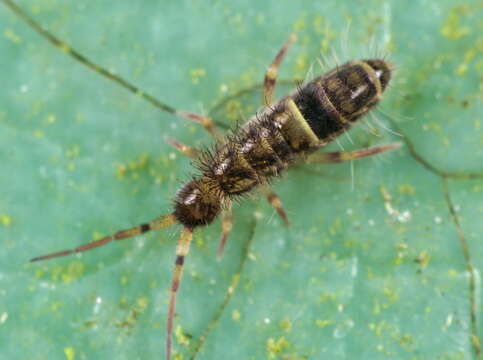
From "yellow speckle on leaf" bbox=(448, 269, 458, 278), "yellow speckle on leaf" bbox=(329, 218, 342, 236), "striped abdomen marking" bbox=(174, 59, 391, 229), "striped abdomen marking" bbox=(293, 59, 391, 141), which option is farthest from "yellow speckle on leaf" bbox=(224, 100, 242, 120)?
"yellow speckle on leaf" bbox=(448, 269, 458, 278)

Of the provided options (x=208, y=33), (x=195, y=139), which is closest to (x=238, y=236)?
(x=195, y=139)

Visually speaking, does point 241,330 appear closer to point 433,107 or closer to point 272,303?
point 272,303

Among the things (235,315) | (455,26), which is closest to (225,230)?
(235,315)

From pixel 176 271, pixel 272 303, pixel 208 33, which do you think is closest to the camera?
pixel 176 271

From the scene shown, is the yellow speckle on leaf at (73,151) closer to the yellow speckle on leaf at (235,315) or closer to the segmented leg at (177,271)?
the segmented leg at (177,271)

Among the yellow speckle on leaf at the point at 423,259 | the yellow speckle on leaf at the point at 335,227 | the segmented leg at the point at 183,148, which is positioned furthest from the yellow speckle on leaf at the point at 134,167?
the yellow speckle on leaf at the point at 423,259

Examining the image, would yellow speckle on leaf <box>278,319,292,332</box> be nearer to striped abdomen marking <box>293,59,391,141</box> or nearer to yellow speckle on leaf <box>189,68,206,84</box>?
striped abdomen marking <box>293,59,391,141</box>

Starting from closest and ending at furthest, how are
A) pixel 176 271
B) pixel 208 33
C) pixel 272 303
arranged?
pixel 176 271 < pixel 272 303 < pixel 208 33
